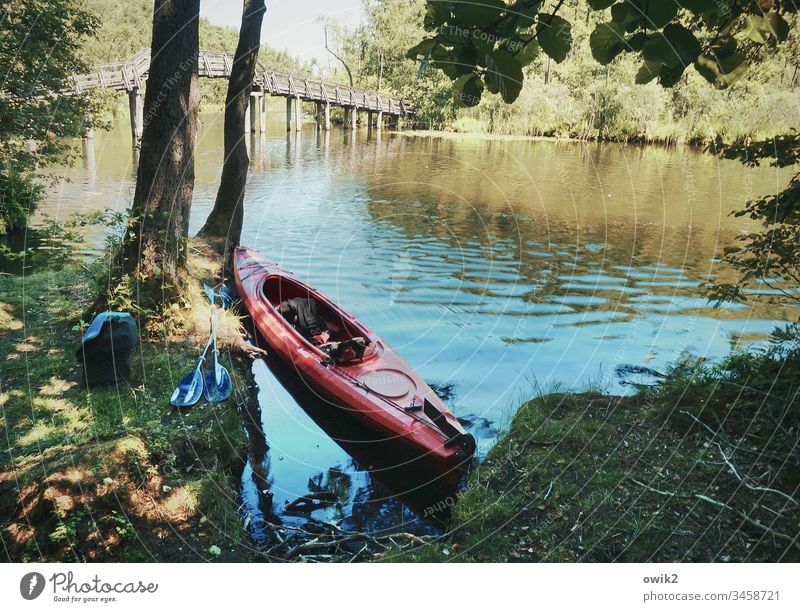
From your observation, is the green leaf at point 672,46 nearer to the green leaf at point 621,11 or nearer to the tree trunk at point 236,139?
the green leaf at point 621,11

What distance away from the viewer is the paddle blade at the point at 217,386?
488 centimetres

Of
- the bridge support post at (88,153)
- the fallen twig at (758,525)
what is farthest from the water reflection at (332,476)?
the bridge support post at (88,153)

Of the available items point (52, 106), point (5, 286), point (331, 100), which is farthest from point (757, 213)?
point (331, 100)

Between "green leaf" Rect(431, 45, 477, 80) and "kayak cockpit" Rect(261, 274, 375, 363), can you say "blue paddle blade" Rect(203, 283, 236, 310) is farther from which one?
"green leaf" Rect(431, 45, 477, 80)

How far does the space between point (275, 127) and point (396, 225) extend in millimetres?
25326

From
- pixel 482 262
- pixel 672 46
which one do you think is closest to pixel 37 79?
pixel 482 262

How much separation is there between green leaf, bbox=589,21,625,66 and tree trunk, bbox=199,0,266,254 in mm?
6914

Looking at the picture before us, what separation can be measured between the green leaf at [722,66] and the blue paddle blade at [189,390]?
4.13 m

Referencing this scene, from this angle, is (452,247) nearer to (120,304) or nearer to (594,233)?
(594,233)

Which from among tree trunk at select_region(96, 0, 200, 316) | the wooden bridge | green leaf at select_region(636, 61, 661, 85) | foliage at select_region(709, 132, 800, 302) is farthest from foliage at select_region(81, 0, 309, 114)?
green leaf at select_region(636, 61, 661, 85)

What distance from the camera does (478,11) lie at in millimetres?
1575

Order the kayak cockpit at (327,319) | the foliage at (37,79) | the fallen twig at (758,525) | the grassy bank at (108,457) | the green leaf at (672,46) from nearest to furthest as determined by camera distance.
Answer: the green leaf at (672,46)
the fallen twig at (758,525)
the grassy bank at (108,457)
the kayak cockpit at (327,319)
the foliage at (37,79)

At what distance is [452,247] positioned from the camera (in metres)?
12.0

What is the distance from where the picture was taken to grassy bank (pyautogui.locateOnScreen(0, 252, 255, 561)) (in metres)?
2.85
